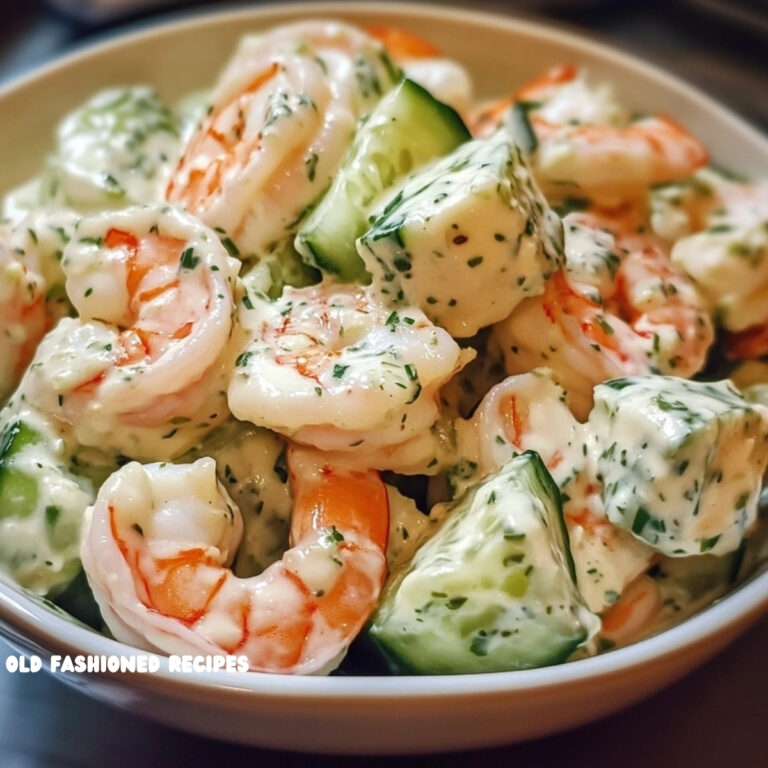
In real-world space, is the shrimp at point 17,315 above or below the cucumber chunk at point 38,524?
above

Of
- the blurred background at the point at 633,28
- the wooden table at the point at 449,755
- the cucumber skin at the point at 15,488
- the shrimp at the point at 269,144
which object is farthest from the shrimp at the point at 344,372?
the blurred background at the point at 633,28

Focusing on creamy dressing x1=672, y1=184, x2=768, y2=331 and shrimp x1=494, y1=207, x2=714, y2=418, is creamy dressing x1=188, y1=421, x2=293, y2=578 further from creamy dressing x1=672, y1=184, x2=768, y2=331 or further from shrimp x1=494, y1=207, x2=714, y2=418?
creamy dressing x1=672, y1=184, x2=768, y2=331

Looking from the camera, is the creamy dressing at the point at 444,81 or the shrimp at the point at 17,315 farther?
the creamy dressing at the point at 444,81

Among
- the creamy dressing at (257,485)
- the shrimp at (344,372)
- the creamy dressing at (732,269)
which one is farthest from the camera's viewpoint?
the creamy dressing at (732,269)

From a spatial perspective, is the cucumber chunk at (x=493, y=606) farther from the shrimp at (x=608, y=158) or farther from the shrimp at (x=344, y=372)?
the shrimp at (x=608, y=158)

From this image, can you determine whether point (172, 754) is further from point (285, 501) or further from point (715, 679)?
point (715, 679)

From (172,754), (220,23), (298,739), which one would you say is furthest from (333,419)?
(220,23)

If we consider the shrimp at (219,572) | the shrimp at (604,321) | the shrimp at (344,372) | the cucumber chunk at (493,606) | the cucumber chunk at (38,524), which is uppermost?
the shrimp at (604,321)

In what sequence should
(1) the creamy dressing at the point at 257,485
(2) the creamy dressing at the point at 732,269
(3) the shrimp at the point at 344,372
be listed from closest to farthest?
(3) the shrimp at the point at 344,372, (1) the creamy dressing at the point at 257,485, (2) the creamy dressing at the point at 732,269
